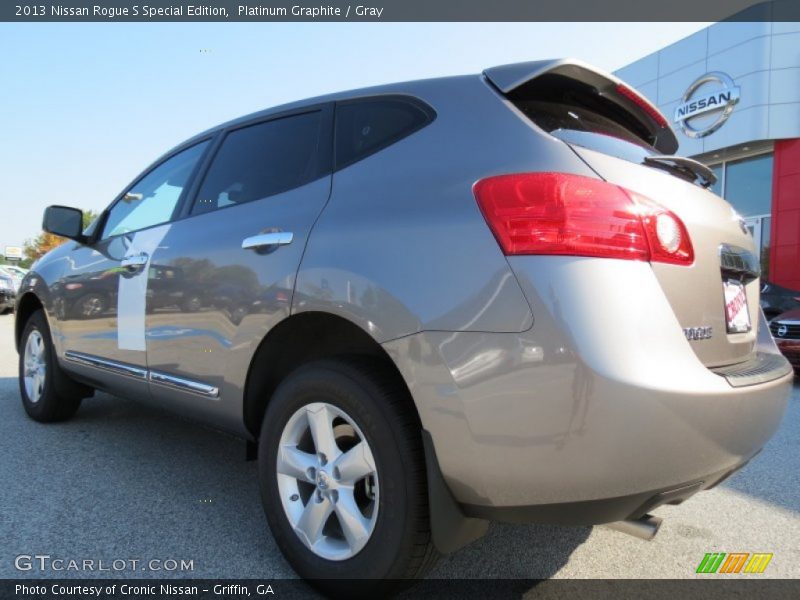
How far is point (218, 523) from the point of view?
249 cm

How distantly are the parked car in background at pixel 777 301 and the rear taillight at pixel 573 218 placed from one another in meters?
7.90

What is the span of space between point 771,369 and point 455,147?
4.19 feet

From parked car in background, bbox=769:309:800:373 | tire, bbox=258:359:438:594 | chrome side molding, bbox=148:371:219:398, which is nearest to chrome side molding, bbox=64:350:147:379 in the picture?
chrome side molding, bbox=148:371:219:398

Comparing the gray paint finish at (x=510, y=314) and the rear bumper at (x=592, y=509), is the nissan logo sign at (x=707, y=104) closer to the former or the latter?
the gray paint finish at (x=510, y=314)

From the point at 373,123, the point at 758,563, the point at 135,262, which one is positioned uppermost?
the point at 373,123

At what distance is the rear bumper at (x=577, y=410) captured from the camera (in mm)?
1415

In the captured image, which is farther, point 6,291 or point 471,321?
point 6,291

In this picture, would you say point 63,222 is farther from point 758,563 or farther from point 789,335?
point 789,335

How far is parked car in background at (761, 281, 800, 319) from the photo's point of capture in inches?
321

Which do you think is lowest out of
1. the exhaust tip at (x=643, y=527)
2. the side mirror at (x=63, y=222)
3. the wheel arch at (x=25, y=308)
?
the exhaust tip at (x=643, y=527)

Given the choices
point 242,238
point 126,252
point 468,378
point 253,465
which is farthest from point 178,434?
point 468,378

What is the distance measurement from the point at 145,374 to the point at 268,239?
1.18 metres
